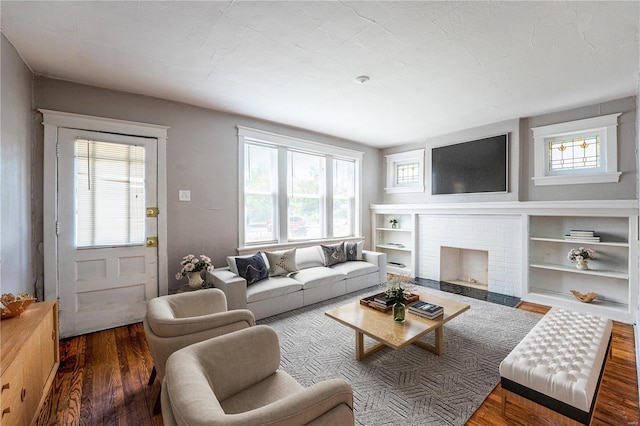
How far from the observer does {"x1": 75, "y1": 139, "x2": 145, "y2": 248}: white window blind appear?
285cm

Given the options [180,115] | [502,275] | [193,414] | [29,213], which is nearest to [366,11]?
[193,414]

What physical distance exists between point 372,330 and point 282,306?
57.9 inches

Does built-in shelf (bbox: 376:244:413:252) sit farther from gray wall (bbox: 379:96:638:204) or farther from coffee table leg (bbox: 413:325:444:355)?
coffee table leg (bbox: 413:325:444:355)

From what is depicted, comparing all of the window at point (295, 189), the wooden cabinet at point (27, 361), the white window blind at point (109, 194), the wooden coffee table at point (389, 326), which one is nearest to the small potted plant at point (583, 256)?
the wooden coffee table at point (389, 326)

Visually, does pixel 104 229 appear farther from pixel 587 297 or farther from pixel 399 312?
pixel 587 297

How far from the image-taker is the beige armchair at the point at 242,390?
882 mm

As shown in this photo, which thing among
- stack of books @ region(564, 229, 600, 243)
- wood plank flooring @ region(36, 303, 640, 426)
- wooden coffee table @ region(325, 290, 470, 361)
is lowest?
wood plank flooring @ region(36, 303, 640, 426)

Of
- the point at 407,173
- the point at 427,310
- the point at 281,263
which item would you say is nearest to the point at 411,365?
the point at 427,310

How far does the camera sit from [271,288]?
10.7 ft

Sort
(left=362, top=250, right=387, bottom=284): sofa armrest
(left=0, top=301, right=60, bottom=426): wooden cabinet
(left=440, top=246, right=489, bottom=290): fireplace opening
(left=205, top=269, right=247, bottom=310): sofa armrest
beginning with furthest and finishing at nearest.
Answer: (left=440, top=246, right=489, bottom=290): fireplace opening < (left=362, top=250, right=387, bottom=284): sofa armrest < (left=205, top=269, right=247, bottom=310): sofa armrest < (left=0, top=301, right=60, bottom=426): wooden cabinet

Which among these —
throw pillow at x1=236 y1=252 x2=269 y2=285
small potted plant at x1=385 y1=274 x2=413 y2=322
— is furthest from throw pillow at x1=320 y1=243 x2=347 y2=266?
small potted plant at x1=385 y1=274 x2=413 y2=322

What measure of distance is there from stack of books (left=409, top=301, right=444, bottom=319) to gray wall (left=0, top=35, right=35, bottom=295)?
3214 mm

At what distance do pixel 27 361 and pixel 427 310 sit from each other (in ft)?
A: 9.11

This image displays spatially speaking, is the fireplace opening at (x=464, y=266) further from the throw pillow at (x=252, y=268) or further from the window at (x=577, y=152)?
the throw pillow at (x=252, y=268)
